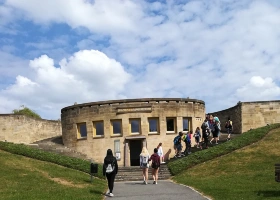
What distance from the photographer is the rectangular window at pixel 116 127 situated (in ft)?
104

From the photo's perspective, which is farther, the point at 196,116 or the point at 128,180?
the point at 196,116

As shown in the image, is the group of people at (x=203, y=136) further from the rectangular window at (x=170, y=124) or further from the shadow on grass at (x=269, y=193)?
the shadow on grass at (x=269, y=193)

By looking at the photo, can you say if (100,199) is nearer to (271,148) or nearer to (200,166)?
(200,166)

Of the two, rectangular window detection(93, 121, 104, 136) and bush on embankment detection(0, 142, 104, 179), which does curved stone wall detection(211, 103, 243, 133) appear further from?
bush on embankment detection(0, 142, 104, 179)

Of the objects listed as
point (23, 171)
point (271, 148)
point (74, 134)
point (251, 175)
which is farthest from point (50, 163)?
point (271, 148)

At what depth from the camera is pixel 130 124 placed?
31.5 metres

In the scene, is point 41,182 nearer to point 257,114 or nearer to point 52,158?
point 52,158

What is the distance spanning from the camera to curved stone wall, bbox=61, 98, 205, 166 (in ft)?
102

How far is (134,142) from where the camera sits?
32.3 metres

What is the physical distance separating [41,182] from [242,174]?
32.8ft

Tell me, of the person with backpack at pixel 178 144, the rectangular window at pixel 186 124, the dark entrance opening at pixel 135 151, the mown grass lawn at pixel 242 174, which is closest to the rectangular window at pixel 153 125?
the dark entrance opening at pixel 135 151

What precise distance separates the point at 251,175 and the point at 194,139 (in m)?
13.3

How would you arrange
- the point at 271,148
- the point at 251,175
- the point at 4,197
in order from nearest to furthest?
the point at 4,197
the point at 251,175
the point at 271,148

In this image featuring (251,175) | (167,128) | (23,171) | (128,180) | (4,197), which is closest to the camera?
(4,197)
